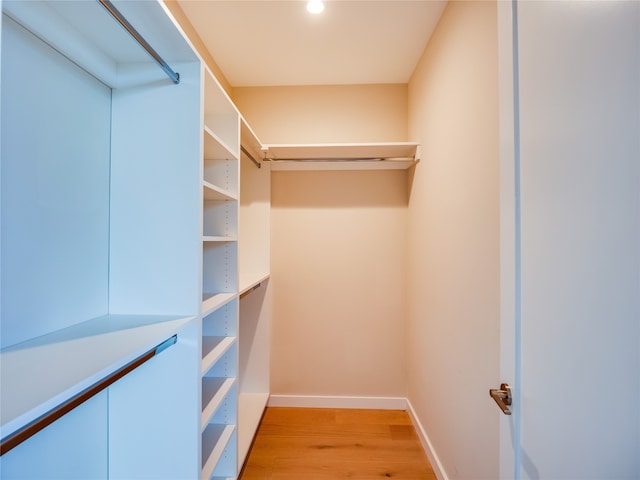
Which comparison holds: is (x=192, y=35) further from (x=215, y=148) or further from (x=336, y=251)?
(x=336, y=251)

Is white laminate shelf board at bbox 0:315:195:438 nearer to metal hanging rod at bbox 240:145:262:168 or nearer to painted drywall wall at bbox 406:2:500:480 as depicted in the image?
painted drywall wall at bbox 406:2:500:480

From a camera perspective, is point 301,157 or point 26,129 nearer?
point 26,129

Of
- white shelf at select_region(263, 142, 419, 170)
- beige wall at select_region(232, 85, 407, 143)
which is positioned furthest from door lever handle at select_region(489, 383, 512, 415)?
beige wall at select_region(232, 85, 407, 143)

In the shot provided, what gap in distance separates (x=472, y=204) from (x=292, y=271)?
1.56m

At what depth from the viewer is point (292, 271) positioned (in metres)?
2.50

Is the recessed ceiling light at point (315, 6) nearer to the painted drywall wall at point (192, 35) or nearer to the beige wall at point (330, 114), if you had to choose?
the painted drywall wall at point (192, 35)

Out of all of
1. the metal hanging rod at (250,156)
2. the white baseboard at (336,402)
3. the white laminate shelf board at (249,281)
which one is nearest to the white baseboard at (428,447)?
the white baseboard at (336,402)

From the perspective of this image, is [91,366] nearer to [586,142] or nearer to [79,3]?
[79,3]

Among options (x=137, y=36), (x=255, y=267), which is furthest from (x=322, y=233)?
(x=137, y=36)

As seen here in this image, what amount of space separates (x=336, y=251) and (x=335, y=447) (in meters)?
1.41

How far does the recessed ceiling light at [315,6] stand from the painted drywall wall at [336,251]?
837 millimetres

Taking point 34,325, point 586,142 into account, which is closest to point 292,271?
point 34,325

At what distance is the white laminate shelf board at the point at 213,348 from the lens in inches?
47.6

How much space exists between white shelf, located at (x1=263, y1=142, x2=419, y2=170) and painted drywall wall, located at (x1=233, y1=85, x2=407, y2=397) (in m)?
0.07
